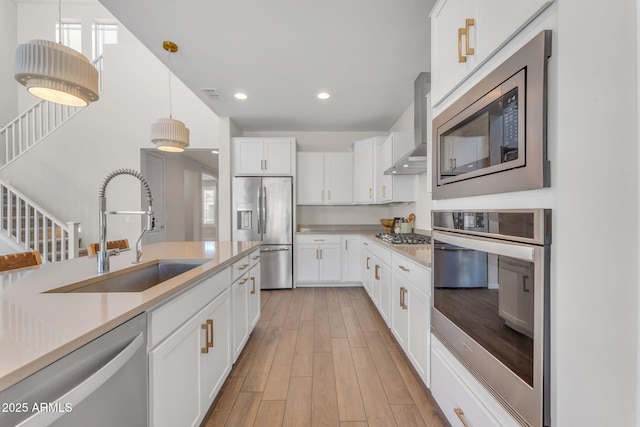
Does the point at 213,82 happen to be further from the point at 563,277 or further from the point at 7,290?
the point at 563,277

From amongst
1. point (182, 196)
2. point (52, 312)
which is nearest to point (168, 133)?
point (52, 312)

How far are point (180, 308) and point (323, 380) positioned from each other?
3.99 feet

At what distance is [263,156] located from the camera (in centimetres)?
417

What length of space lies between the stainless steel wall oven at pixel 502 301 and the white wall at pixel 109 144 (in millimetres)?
4730

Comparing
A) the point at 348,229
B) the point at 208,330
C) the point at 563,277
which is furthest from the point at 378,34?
the point at 348,229

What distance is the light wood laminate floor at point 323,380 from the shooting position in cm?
153

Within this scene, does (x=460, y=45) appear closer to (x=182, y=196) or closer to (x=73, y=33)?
(x=182, y=196)

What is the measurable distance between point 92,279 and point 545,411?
1803 mm

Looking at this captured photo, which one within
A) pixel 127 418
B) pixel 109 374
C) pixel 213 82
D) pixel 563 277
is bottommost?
pixel 127 418

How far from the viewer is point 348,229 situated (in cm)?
471

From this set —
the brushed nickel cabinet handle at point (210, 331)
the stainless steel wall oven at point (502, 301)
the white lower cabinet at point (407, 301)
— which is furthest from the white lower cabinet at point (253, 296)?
the stainless steel wall oven at point (502, 301)

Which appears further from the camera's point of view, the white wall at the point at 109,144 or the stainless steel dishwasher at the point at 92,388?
the white wall at the point at 109,144

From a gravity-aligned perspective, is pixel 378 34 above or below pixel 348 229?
above

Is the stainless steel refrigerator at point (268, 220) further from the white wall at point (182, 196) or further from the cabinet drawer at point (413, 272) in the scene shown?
the white wall at point (182, 196)
